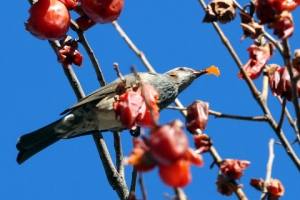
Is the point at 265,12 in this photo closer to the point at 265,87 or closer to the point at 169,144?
the point at 265,87

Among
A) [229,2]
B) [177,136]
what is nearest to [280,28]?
[229,2]

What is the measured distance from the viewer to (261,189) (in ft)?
10.2

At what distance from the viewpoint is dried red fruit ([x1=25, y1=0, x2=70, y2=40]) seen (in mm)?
4094

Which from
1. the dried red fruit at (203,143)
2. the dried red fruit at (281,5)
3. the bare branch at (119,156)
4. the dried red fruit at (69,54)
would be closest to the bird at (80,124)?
the bare branch at (119,156)

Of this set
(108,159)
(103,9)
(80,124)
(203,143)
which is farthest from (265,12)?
(80,124)

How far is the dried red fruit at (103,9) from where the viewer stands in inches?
158

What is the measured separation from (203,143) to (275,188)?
0.45 meters

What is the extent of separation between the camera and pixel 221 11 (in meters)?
3.40

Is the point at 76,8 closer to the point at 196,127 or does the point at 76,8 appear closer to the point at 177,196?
the point at 196,127

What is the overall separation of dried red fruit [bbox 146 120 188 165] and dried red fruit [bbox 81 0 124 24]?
7.38ft

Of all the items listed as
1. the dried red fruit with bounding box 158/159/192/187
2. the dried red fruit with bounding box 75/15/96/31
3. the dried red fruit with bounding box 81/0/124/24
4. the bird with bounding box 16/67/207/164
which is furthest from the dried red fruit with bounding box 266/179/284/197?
the bird with bounding box 16/67/207/164

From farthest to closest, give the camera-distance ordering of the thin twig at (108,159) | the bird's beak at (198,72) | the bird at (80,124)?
1. the bird's beak at (198,72)
2. the bird at (80,124)
3. the thin twig at (108,159)

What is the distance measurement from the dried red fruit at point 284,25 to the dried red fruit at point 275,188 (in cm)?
83

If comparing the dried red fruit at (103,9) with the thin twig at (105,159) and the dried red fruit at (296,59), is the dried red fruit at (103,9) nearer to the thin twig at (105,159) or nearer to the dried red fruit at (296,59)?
the thin twig at (105,159)
